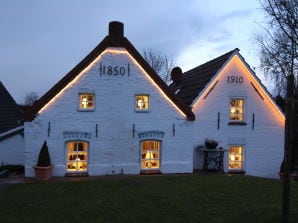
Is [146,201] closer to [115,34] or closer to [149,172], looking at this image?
[149,172]

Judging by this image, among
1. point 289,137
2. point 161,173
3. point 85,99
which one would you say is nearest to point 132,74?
point 85,99

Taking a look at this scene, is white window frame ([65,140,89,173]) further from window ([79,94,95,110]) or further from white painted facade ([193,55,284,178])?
white painted facade ([193,55,284,178])

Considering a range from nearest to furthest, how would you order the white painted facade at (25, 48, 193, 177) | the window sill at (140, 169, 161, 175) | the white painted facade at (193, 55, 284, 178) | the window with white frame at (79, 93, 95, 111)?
1. the white painted facade at (25, 48, 193, 177)
2. the window with white frame at (79, 93, 95, 111)
3. the window sill at (140, 169, 161, 175)
4. the white painted facade at (193, 55, 284, 178)

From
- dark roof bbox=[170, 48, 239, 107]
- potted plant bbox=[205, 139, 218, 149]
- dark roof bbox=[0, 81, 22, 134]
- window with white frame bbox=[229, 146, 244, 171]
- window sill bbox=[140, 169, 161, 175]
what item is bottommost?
window sill bbox=[140, 169, 161, 175]

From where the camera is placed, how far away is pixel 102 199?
11.5 meters

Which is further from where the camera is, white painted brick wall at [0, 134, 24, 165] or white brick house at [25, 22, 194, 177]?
white painted brick wall at [0, 134, 24, 165]

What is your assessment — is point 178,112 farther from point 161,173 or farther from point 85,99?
point 85,99

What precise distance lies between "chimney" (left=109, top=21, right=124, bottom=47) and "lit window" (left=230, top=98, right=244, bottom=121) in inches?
285

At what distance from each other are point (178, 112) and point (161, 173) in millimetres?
3231

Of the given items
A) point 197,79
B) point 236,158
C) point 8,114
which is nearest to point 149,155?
point 236,158

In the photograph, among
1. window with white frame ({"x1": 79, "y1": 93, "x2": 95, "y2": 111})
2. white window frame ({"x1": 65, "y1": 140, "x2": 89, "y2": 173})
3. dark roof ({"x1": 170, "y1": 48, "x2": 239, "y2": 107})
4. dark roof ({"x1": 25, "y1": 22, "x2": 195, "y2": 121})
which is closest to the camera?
dark roof ({"x1": 25, "y1": 22, "x2": 195, "y2": 121})

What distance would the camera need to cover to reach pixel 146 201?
11.2 meters

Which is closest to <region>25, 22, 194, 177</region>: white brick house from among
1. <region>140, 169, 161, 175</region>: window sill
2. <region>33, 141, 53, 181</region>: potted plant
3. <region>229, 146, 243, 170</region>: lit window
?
<region>140, 169, 161, 175</region>: window sill

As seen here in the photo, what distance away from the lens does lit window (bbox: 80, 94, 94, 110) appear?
17.4 meters
